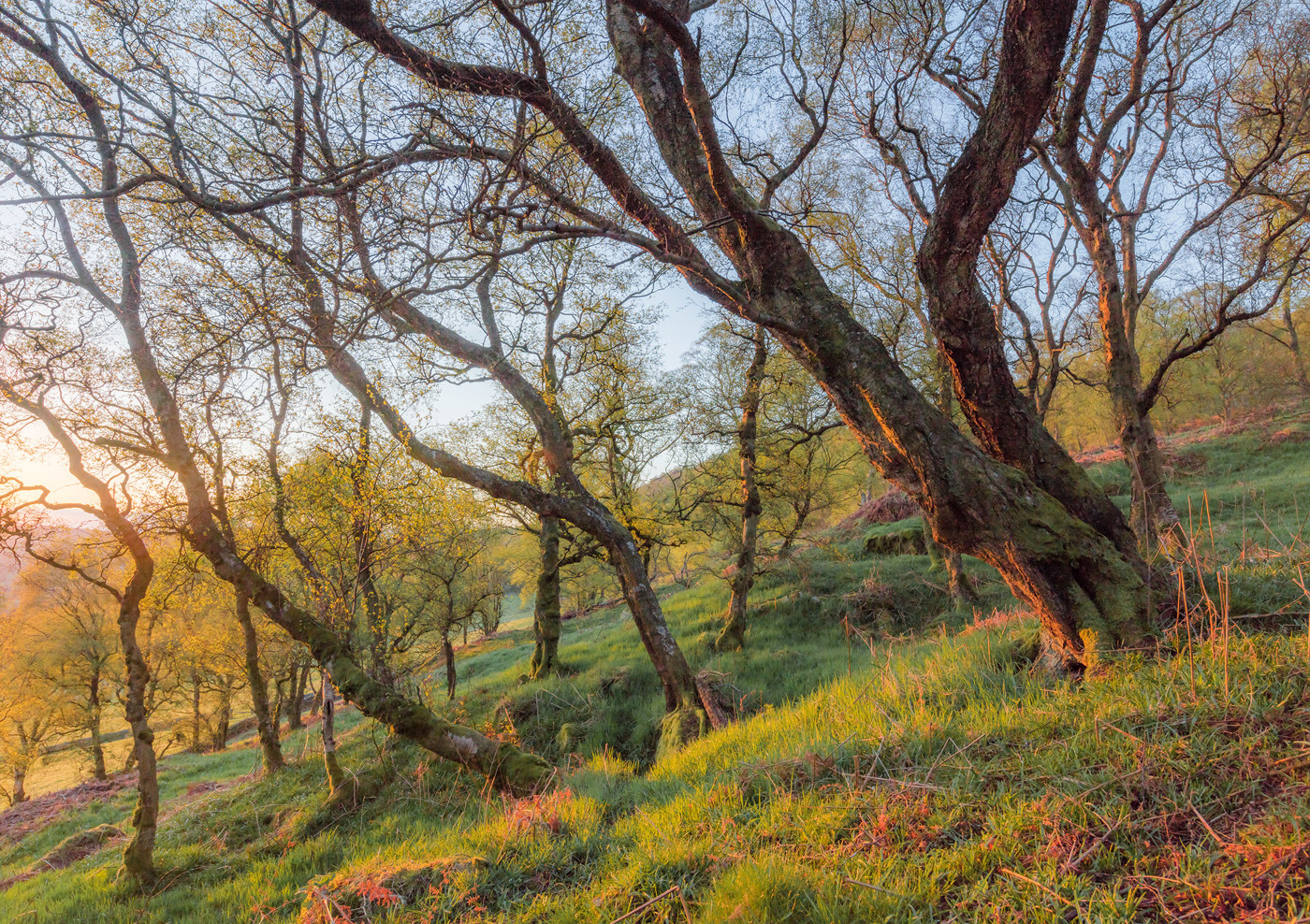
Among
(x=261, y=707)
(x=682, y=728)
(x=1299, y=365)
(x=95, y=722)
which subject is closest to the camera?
(x=682, y=728)

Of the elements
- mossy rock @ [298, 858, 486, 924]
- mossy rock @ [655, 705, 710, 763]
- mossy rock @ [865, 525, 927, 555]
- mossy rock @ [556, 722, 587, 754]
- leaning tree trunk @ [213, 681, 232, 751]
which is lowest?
leaning tree trunk @ [213, 681, 232, 751]

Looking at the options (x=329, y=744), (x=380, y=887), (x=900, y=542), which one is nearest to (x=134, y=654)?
(x=329, y=744)

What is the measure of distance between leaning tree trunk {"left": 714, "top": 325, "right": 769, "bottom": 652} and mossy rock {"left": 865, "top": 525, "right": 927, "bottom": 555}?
321 inches

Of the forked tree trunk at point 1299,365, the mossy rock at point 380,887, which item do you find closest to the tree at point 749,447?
the mossy rock at point 380,887

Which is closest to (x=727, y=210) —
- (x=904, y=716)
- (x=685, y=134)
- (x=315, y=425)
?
(x=685, y=134)

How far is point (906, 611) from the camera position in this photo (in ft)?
40.1

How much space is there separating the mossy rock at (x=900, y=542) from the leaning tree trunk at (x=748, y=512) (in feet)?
26.8

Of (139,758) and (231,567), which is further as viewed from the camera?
(231,567)

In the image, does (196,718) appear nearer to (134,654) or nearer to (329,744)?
(329,744)

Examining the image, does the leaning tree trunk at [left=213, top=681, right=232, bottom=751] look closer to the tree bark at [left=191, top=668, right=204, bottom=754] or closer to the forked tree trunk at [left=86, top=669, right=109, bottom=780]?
the tree bark at [left=191, top=668, right=204, bottom=754]

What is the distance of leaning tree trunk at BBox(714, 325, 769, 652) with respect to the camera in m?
11.2

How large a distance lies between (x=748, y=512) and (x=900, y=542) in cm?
893

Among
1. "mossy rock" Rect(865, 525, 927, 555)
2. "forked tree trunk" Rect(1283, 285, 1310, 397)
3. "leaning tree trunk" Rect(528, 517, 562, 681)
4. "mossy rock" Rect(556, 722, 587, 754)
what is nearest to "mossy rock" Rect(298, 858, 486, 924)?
"mossy rock" Rect(556, 722, 587, 754)

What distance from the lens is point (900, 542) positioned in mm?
17469
